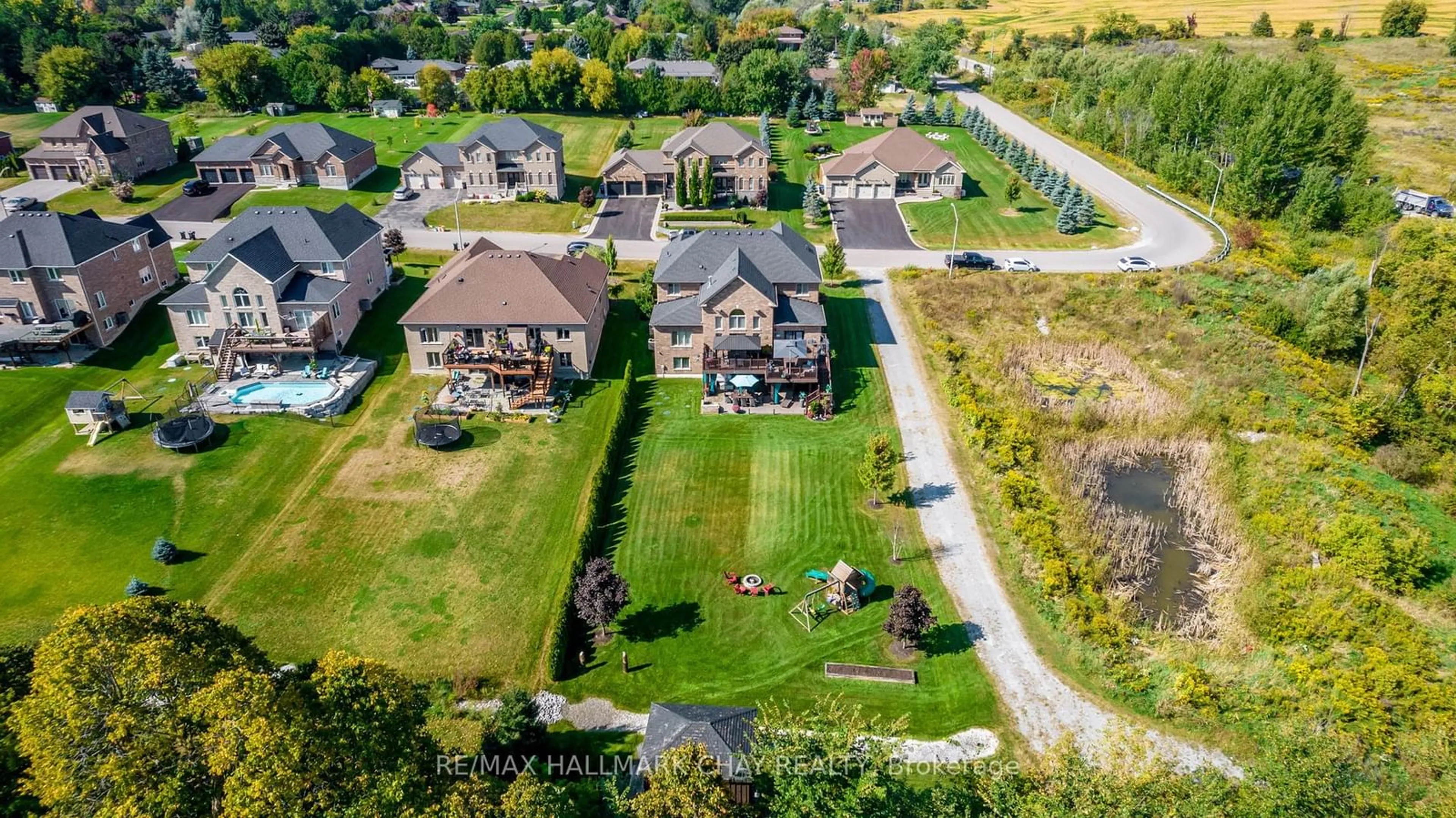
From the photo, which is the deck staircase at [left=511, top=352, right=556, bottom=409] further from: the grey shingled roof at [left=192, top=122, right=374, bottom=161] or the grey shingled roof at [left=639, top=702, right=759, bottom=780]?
the grey shingled roof at [left=192, top=122, right=374, bottom=161]

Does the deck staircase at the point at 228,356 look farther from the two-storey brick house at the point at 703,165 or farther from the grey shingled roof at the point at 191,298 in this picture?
the two-storey brick house at the point at 703,165

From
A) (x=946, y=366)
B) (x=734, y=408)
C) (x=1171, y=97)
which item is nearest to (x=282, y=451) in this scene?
(x=734, y=408)

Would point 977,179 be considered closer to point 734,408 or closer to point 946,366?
point 946,366

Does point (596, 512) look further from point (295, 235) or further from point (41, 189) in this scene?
point (41, 189)

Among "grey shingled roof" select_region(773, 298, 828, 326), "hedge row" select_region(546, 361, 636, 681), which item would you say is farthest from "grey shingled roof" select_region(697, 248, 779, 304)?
"hedge row" select_region(546, 361, 636, 681)

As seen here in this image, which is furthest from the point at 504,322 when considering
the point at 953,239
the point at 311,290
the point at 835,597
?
the point at 953,239

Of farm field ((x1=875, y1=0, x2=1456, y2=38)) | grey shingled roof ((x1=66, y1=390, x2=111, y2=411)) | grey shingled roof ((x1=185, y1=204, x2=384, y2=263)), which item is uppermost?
farm field ((x1=875, y1=0, x2=1456, y2=38))
